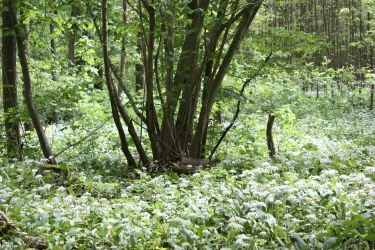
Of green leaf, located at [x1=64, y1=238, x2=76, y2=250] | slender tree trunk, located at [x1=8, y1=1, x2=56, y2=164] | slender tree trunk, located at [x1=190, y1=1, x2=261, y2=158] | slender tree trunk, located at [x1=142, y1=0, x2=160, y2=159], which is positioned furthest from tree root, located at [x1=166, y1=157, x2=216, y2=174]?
green leaf, located at [x1=64, y1=238, x2=76, y2=250]

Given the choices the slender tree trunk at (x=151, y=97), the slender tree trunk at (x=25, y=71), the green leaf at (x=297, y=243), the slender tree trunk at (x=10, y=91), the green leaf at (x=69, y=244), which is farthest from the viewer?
the slender tree trunk at (x=10, y=91)

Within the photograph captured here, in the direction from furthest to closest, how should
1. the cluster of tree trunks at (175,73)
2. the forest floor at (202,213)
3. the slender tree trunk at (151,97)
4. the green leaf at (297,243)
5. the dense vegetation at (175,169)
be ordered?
the cluster of tree trunks at (175,73)
the slender tree trunk at (151,97)
the dense vegetation at (175,169)
the forest floor at (202,213)
the green leaf at (297,243)

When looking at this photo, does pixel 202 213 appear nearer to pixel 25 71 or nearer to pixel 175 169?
pixel 175 169

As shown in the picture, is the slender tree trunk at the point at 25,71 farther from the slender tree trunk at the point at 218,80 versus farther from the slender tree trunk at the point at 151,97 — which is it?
the slender tree trunk at the point at 218,80

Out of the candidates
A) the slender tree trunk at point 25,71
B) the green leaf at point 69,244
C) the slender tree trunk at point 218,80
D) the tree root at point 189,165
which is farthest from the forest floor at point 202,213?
the slender tree trunk at point 218,80

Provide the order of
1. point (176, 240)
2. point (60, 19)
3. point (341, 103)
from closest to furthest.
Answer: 1. point (176, 240)
2. point (60, 19)
3. point (341, 103)

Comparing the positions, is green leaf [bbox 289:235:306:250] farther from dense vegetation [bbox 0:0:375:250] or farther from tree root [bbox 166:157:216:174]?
tree root [bbox 166:157:216:174]

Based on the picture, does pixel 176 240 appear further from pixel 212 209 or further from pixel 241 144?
pixel 241 144

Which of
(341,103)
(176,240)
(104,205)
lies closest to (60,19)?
(104,205)

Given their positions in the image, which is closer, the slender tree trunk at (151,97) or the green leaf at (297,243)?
the green leaf at (297,243)

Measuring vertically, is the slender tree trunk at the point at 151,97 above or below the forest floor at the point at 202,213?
above

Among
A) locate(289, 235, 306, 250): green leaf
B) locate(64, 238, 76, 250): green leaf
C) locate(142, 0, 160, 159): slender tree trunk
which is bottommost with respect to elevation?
locate(64, 238, 76, 250): green leaf

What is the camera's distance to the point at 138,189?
472 centimetres

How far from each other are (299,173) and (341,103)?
11574 millimetres
